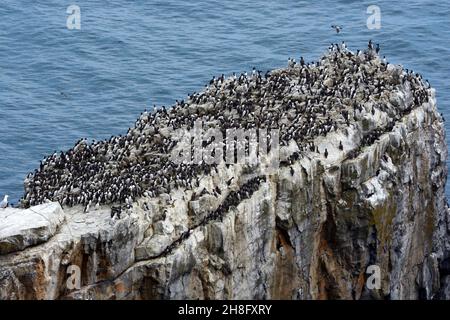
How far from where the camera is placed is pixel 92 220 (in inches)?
2594

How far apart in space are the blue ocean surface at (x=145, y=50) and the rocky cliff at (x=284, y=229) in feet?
118

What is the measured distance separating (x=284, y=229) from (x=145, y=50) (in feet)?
216

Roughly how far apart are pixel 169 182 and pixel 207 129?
7.70m

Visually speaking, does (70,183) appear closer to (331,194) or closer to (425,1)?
(331,194)

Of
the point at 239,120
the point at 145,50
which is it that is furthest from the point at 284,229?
the point at 145,50

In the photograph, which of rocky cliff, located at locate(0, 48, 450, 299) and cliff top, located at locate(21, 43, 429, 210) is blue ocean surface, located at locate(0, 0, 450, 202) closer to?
cliff top, located at locate(21, 43, 429, 210)

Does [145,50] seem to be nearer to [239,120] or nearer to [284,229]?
[239,120]

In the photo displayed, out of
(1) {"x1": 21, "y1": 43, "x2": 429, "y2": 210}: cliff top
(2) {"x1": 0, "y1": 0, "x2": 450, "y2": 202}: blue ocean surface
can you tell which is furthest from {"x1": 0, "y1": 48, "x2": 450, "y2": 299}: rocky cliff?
(2) {"x1": 0, "y1": 0, "x2": 450, "y2": 202}: blue ocean surface

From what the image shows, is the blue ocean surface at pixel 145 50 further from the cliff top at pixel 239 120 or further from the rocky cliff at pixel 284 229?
the rocky cliff at pixel 284 229

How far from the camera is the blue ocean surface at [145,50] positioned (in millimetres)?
119500

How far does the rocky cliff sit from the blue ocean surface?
35906 millimetres

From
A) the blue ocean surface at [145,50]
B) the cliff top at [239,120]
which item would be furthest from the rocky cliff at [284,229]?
the blue ocean surface at [145,50]

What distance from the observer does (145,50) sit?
5408 inches
